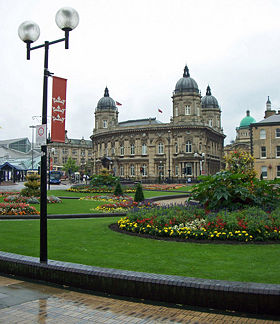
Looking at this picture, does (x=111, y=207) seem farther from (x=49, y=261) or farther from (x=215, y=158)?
(x=215, y=158)

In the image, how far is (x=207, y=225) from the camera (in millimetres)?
11805

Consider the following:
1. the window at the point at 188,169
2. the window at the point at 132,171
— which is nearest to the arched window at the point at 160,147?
the window at the point at 188,169

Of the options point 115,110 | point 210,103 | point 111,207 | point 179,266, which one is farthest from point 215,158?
point 179,266

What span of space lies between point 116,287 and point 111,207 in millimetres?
15872

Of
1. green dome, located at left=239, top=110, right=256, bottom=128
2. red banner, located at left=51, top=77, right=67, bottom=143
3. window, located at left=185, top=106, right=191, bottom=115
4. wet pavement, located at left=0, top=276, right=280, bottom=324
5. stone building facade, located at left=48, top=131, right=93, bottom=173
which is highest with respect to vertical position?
green dome, located at left=239, top=110, right=256, bottom=128

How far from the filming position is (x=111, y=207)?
23.2m

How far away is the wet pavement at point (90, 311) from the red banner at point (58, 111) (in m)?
3.37

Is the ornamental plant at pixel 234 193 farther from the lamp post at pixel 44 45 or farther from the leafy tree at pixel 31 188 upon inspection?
the leafy tree at pixel 31 188

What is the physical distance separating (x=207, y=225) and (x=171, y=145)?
71822mm

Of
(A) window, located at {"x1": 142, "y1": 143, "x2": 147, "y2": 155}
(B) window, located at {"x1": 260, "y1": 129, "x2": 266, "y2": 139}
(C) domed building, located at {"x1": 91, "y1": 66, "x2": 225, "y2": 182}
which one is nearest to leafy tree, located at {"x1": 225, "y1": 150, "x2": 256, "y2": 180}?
(B) window, located at {"x1": 260, "y1": 129, "x2": 266, "y2": 139}

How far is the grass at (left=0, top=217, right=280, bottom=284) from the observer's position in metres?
7.93

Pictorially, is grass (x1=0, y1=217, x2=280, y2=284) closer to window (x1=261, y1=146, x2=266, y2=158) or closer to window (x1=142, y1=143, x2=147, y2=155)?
window (x1=261, y1=146, x2=266, y2=158)

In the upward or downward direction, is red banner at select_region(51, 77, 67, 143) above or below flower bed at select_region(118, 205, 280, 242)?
above

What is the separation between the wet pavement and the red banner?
11.0 ft
